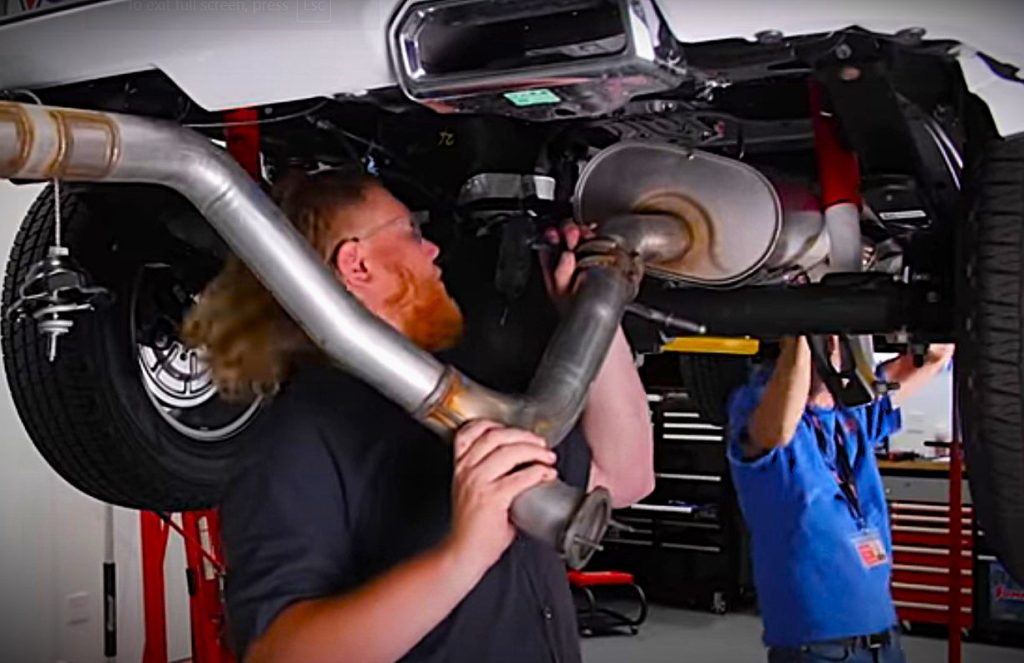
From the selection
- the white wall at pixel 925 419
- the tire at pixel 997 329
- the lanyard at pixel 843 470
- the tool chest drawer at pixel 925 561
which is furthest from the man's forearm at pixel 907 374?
the white wall at pixel 925 419

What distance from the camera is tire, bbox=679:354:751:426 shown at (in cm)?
316

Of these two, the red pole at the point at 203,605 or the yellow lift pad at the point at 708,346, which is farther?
the red pole at the point at 203,605

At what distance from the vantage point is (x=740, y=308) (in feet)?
5.43

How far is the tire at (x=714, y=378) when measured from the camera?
10.4 feet

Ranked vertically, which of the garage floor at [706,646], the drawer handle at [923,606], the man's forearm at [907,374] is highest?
the man's forearm at [907,374]

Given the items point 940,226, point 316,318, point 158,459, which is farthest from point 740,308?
point 158,459

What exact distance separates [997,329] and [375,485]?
69 centimetres

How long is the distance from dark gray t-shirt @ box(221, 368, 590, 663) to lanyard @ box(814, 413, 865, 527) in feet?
4.51

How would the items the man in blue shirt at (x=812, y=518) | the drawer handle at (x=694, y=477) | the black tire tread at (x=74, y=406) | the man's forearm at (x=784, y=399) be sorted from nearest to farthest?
the black tire tread at (x=74, y=406) → the man's forearm at (x=784, y=399) → the man in blue shirt at (x=812, y=518) → the drawer handle at (x=694, y=477)

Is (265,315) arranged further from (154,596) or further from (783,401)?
(154,596)

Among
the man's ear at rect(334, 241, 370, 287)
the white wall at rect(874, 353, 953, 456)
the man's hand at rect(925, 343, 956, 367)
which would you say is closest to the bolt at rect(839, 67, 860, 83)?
the man's ear at rect(334, 241, 370, 287)

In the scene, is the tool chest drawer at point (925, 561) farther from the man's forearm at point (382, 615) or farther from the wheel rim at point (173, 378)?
the man's forearm at point (382, 615)

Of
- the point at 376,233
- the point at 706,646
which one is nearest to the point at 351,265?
the point at 376,233

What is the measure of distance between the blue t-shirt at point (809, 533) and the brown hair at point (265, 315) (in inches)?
56.4
